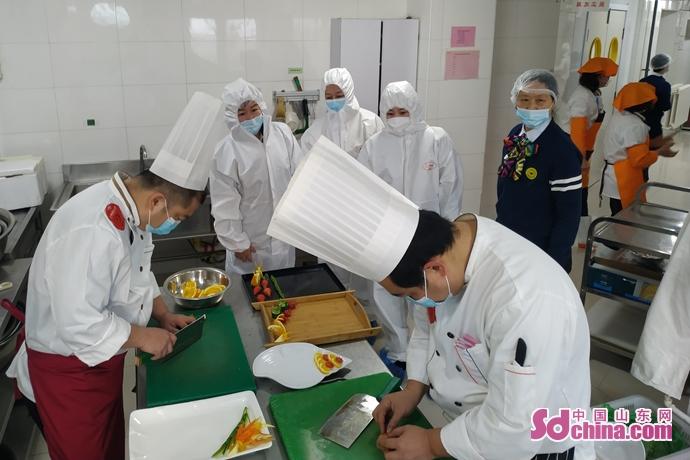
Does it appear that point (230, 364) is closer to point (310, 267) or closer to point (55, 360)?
point (55, 360)

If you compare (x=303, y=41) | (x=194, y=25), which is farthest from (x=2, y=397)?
(x=303, y=41)

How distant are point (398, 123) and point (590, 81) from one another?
8.03 feet

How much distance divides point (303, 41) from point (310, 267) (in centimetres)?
217

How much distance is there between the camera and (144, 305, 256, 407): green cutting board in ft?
5.41

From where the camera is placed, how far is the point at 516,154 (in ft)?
8.88

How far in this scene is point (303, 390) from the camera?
64.8 inches

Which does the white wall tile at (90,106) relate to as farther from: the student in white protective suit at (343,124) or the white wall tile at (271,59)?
the student in white protective suit at (343,124)

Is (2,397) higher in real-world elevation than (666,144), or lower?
lower

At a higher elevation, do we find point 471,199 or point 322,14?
point 322,14

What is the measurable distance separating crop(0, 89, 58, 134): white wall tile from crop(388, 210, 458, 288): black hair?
3234 millimetres

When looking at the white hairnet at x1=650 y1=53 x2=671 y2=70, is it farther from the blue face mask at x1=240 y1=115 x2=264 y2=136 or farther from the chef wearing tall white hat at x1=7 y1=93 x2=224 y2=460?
the chef wearing tall white hat at x1=7 y1=93 x2=224 y2=460

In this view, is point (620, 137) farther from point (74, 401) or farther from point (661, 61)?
point (74, 401)

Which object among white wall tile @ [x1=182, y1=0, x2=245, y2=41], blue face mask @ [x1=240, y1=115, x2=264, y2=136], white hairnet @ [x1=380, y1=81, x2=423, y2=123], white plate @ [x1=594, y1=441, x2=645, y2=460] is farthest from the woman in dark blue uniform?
white wall tile @ [x1=182, y1=0, x2=245, y2=41]

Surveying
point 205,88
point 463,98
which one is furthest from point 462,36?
point 205,88
